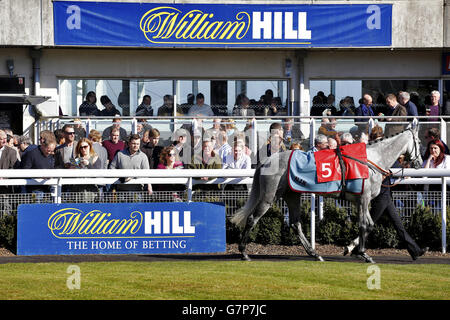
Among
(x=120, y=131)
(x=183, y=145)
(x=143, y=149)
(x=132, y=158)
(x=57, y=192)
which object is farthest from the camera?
(x=120, y=131)

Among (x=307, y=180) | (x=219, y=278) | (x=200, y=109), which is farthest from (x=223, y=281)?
(x=200, y=109)

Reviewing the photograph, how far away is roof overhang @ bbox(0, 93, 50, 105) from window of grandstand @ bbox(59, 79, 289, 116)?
146 centimetres

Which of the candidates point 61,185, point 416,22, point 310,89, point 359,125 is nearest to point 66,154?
point 61,185

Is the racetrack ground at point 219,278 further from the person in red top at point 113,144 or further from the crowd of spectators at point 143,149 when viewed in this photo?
the person in red top at point 113,144

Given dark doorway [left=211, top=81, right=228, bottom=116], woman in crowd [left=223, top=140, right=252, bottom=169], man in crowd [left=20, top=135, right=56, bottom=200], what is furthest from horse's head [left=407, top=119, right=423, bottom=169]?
dark doorway [left=211, top=81, right=228, bottom=116]

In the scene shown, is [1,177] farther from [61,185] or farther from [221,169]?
[221,169]

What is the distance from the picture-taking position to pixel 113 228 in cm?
1155

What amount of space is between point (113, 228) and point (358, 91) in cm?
929

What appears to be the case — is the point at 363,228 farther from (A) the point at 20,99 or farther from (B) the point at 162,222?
(A) the point at 20,99

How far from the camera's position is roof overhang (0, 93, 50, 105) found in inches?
646

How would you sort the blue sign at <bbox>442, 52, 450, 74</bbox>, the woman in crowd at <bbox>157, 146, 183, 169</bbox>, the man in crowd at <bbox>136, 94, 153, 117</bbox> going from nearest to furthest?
the woman in crowd at <bbox>157, 146, 183, 169</bbox>
the man in crowd at <bbox>136, 94, 153, 117</bbox>
the blue sign at <bbox>442, 52, 450, 74</bbox>

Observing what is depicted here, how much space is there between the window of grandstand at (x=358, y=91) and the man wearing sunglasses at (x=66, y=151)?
714 cm

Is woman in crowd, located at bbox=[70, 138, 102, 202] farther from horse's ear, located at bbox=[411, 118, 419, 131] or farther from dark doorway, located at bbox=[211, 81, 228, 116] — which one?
dark doorway, located at bbox=[211, 81, 228, 116]

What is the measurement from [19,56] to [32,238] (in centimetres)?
774
